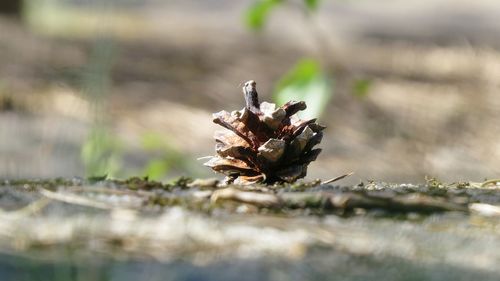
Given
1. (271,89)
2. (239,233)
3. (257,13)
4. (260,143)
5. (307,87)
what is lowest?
(239,233)

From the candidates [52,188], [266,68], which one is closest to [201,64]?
[266,68]

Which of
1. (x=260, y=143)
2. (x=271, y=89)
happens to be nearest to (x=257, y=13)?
(x=260, y=143)

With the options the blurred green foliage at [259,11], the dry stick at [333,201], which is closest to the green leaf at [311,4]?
the blurred green foliage at [259,11]

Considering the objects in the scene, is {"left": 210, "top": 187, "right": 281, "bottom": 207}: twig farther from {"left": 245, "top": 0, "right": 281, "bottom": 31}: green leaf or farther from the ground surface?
{"left": 245, "top": 0, "right": 281, "bottom": 31}: green leaf

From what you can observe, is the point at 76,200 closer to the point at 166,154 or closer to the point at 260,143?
the point at 260,143

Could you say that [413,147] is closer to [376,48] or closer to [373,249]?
[376,48]

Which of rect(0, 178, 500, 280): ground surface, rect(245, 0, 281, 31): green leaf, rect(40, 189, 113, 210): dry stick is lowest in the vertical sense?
rect(0, 178, 500, 280): ground surface

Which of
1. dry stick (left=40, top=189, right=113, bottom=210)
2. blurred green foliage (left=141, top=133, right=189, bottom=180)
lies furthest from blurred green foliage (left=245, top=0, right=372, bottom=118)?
dry stick (left=40, top=189, right=113, bottom=210)

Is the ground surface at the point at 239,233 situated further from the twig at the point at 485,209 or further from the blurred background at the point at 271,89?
the blurred background at the point at 271,89
